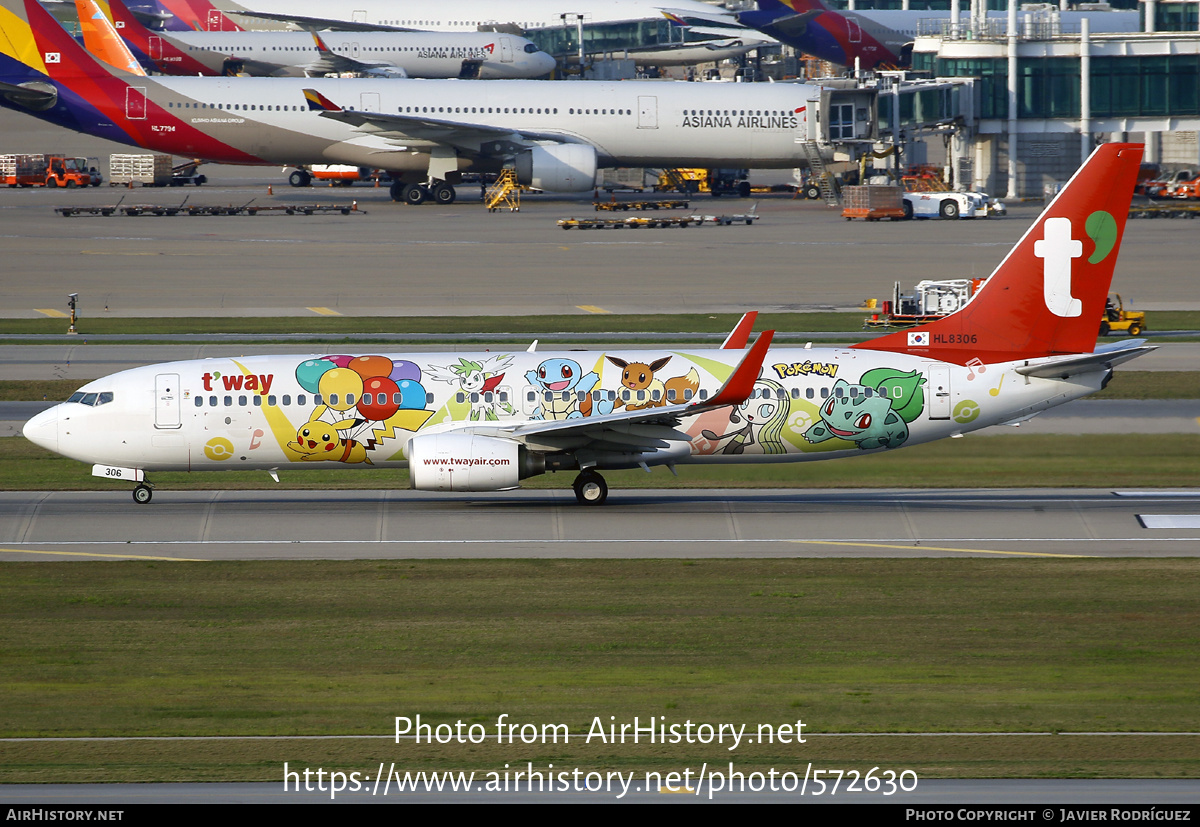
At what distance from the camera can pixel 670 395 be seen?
3225 cm

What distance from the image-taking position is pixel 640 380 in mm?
32344

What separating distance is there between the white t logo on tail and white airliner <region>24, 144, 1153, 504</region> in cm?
3

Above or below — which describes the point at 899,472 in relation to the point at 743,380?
below

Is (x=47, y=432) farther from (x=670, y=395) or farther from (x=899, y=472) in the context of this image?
(x=899, y=472)

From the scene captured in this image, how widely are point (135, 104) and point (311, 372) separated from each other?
62.1 m

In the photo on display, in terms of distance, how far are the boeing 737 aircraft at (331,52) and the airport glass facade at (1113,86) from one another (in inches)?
2261

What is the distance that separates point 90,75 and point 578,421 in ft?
224

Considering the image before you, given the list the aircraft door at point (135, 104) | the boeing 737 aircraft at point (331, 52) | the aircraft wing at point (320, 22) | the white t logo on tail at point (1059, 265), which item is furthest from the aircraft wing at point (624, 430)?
the aircraft wing at point (320, 22)

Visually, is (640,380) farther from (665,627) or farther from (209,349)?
(209,349)

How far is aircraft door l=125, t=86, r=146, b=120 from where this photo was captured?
87625 mm

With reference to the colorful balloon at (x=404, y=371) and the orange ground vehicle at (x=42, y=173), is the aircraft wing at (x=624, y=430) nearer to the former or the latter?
the colorful balloon at (x=404, y=371)

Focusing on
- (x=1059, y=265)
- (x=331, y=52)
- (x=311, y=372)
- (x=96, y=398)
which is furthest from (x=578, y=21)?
(x=96, y=398)

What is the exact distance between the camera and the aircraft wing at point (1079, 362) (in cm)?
3075
